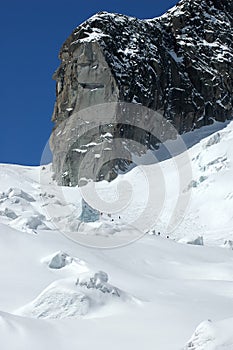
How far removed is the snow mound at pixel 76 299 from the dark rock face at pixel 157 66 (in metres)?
51.9

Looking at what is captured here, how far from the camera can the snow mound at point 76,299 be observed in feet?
45.3

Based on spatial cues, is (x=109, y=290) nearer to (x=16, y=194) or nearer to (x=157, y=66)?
(x=16, y=194)

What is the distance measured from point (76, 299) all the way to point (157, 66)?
71324 millimetres

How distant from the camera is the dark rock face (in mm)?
75500

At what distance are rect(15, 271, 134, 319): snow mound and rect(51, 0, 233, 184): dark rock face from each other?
51871mm

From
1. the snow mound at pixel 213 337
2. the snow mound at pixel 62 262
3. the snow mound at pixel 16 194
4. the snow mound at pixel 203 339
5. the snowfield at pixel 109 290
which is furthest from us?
the snow mound at pixel 16 194

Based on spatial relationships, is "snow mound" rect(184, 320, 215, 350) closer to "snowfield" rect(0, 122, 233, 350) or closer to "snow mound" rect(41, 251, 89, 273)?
"snowfield" rect(0, 122, 233, 350)

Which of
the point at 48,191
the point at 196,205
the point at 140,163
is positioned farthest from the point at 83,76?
the point at 196,205

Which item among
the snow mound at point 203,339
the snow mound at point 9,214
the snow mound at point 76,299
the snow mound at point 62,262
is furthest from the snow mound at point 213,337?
the snow mound at point 9,214

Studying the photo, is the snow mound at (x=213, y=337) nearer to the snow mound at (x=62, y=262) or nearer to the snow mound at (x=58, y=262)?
the snow mound at (x=62, y=262)

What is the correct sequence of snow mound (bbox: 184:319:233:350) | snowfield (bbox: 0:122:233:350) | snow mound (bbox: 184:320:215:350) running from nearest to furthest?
snow mound (bbox: 184:319:233:350)
snow mound (bbox: 184:320:215:350)
snowfield (bbox: 0:122:233:350)

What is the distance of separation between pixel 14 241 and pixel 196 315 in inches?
374

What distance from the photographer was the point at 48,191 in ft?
198

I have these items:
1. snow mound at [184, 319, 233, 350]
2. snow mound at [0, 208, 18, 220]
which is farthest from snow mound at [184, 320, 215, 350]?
snow mound at [0, 208, 18, 220]
